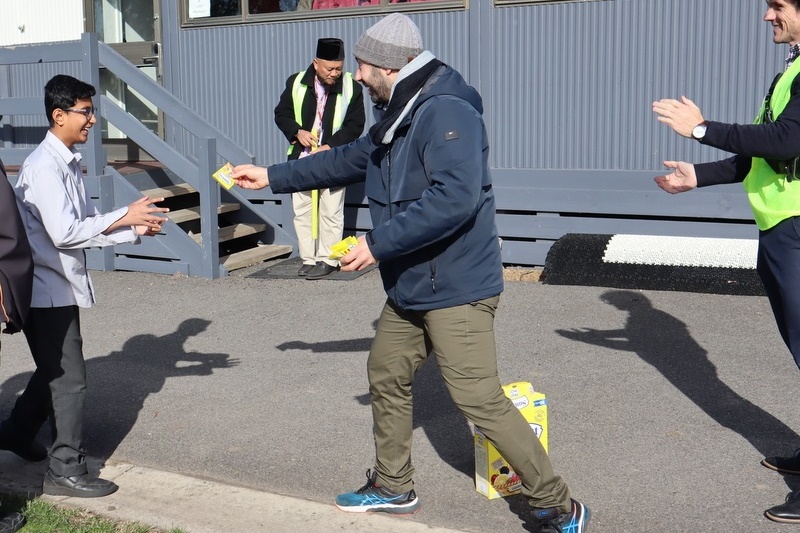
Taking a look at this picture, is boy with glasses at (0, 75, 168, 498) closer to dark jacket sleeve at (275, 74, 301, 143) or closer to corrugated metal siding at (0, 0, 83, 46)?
dark jacket sleeve at (275, 74, 301, 143)

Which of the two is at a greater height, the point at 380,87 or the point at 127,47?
the point at 127,47

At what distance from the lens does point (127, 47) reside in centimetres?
1198

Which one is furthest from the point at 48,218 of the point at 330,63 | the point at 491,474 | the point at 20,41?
the point at 20,41

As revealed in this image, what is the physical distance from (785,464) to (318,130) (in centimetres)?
575

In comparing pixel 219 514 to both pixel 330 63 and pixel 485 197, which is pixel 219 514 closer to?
pixel 485 197

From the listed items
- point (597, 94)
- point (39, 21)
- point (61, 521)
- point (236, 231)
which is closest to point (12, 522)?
point (61, 521)

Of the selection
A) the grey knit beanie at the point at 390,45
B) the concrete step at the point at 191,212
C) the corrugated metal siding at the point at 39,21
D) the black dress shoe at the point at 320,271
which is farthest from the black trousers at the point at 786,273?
the corrugated metal siding at the point at 39,21

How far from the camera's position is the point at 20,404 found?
5121 millimetres

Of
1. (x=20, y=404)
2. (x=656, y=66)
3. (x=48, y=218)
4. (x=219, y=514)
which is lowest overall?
(x=219, y=514)

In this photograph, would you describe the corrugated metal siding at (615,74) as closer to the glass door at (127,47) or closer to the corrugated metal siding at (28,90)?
the glass door at (127,47)

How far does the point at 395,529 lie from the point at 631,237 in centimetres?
505

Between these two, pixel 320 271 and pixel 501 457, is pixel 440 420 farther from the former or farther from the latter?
pixel 320 271

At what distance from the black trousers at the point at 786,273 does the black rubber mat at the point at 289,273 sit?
5.20 m

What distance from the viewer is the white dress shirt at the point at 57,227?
4738 mm
